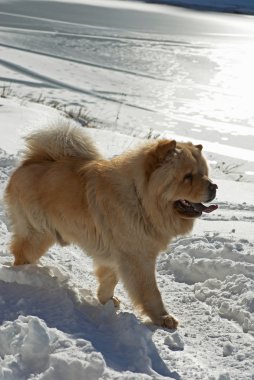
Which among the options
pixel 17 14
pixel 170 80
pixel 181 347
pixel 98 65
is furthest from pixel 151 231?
pixel 17 14

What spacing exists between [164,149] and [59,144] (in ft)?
3.16

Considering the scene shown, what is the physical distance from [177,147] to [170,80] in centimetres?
1171

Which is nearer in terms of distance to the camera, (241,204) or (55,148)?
(55,148)

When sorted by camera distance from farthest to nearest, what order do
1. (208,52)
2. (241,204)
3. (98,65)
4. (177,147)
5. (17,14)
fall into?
(17,14) → (208,52) → (98,65) → (241,204) → (177,147)

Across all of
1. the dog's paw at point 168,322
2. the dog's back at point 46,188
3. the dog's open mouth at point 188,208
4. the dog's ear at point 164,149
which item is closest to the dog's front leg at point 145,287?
the dog's paw at point 168,322

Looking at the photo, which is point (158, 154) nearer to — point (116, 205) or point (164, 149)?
point (164, 149)

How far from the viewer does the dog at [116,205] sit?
164 inches

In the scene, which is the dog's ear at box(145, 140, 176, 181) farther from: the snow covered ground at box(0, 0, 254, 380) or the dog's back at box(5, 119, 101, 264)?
the snow covered ground at box(0, 0, 254, 380)

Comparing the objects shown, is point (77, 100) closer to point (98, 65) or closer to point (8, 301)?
point (98, 65)

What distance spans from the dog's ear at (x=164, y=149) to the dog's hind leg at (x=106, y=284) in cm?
98

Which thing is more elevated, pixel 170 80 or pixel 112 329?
pixel 112 329

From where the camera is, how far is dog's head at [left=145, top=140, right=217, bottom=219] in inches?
162

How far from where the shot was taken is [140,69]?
16.8 m

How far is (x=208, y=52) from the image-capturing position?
1941 cm
